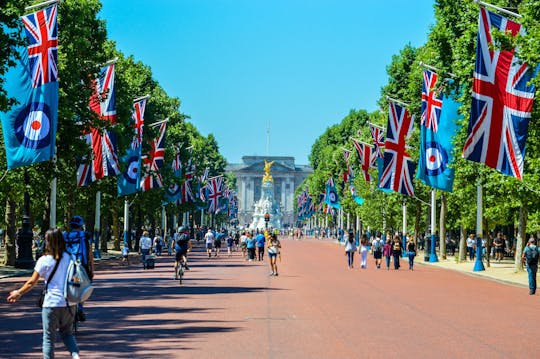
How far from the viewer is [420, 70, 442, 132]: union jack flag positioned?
42.0 m

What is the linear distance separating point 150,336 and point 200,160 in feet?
349

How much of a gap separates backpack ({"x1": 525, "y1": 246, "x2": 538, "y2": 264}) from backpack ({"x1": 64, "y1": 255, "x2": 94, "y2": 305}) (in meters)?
20.8

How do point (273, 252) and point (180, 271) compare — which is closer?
point (180, 271)

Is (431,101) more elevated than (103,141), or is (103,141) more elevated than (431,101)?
(431,101)

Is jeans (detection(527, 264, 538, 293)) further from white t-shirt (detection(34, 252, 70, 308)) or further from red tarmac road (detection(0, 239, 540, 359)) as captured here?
white t-shirt (detection(34, 252, 70, 308))

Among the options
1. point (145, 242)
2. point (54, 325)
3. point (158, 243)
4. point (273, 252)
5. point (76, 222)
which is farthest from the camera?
point (158, 243)

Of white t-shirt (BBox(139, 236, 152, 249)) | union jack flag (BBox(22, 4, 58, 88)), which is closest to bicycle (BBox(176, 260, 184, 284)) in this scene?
union jack flag (BBox(22, 4, 58, 88))

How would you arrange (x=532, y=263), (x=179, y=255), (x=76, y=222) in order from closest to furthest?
(x=76, y=222), (x=532, y=263), (x=179, y=255)

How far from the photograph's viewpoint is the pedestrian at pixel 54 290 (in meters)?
11.5

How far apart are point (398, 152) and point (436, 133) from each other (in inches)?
321

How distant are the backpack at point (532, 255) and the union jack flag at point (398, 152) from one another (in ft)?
66.3

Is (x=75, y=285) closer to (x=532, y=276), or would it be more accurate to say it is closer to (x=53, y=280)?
(x=53, y=280)

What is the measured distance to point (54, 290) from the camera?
38.3 feet

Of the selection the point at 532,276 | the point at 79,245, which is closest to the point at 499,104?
the point at 532,276
